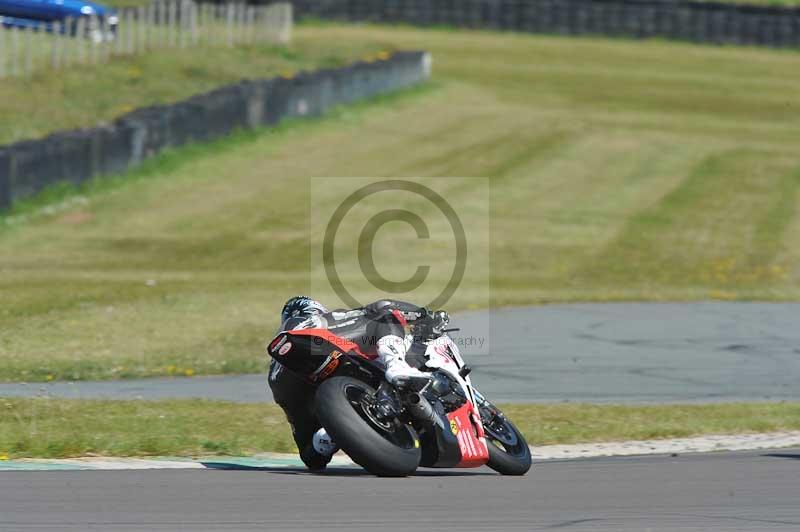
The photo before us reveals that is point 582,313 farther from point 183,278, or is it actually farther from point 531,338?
point 183,278

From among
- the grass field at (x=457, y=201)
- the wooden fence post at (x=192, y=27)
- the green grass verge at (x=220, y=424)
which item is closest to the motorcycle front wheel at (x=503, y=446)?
the green grass verge at (x=220, y=424)

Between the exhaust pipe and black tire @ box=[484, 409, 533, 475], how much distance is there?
17.8 inches

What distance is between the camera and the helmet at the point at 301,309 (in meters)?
7.99

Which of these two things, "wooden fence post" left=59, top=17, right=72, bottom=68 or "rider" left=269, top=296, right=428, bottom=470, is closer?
"rider" left=269, top=296, right=428, bottom=470

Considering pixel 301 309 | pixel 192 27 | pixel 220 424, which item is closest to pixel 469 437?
pixel 301 309

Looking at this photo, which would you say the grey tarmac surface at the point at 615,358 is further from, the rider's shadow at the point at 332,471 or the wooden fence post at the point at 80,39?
the wooden fence post at the point at 80,39

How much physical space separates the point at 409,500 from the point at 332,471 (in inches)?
54.0

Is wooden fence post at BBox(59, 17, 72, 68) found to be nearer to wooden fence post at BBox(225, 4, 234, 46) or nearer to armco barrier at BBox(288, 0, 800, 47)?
wooden fence post at BBox(225, 4, 234, 46)

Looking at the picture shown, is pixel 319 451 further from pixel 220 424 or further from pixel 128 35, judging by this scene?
pixel 128 35

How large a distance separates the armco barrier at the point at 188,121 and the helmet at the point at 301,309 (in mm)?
14253

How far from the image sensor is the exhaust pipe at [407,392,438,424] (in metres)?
7.65

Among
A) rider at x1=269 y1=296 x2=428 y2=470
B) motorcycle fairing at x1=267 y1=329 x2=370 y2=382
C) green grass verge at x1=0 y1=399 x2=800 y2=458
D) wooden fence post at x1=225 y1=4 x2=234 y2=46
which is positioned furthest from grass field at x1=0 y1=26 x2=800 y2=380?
motorcycle fairing at x1=267 y1=329 x2=370 y2=382

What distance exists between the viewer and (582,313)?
16.3 m

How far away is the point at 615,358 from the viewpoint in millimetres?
13664
